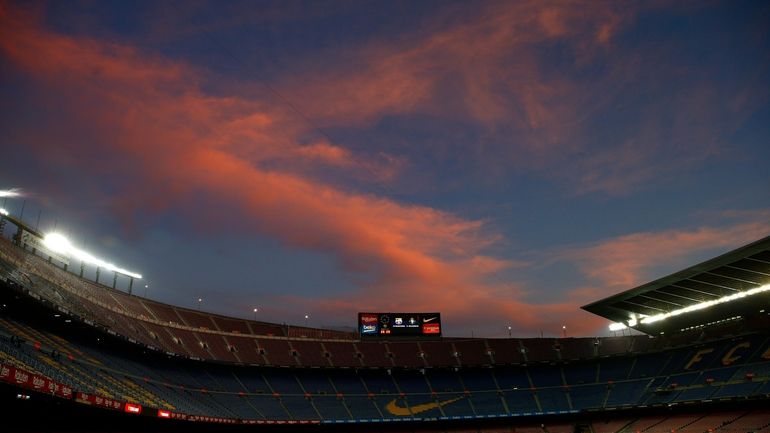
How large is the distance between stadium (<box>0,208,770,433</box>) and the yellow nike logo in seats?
0.27 metres

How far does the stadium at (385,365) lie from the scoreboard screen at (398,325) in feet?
1.86

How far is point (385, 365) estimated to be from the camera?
79.1 m

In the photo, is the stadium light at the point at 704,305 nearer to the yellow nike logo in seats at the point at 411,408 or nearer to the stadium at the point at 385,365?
the stadium at the point at 385,365

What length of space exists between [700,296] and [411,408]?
1545 inches

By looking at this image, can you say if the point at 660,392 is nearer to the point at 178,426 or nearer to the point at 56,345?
the point at 178,426

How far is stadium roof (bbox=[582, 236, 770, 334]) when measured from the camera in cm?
5072

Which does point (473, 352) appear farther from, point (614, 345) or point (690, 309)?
point (690, 309)

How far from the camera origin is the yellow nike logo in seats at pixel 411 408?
2712 inches

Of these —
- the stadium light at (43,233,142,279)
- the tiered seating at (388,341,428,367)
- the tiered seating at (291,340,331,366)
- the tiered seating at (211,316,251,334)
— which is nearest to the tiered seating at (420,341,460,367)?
the tiered seating at (388,341,428,367)

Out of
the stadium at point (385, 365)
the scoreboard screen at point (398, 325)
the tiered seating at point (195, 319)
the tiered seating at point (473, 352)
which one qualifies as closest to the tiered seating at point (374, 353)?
the stadium at point (385, 365)

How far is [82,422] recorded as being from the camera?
37.3m

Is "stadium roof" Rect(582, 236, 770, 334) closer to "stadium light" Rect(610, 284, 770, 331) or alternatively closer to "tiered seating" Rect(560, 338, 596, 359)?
"stadium light" Rect(610, 284, 770, 331)

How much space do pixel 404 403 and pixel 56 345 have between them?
4433 centimetres

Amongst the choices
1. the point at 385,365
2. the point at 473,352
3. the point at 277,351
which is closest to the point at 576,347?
the point at 473,352
